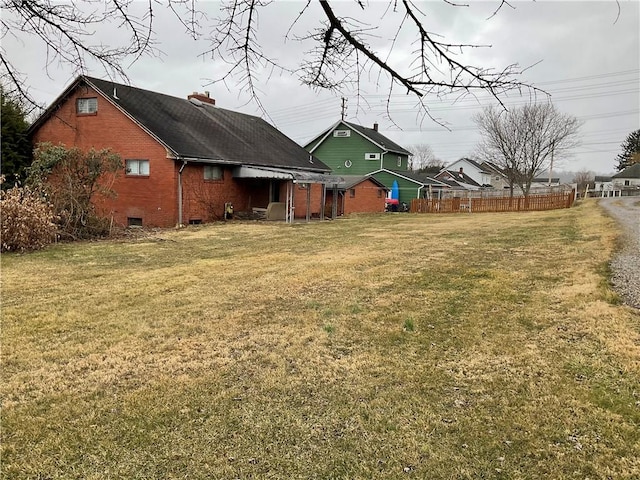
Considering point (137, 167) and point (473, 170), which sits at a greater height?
point (473, 170)

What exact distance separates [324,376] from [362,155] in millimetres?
35772

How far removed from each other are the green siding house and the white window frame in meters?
21.2

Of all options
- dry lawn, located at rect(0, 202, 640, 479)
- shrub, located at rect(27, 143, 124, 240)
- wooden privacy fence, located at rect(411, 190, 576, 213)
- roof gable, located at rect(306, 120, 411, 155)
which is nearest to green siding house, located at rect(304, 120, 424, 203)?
roof gable, located at rect(306, 120, 411, 155)

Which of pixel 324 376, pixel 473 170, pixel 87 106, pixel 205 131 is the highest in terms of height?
pixel 473 170

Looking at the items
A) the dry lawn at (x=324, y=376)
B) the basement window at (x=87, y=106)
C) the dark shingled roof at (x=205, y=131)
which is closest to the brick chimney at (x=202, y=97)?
the dark shingled roof at (x=205, y=131)

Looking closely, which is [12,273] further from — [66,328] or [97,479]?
[97,479]

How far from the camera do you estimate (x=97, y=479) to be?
265cm

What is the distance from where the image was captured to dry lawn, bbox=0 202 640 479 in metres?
2.83

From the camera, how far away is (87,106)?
2003cm

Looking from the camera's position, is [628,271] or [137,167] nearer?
[628,271]

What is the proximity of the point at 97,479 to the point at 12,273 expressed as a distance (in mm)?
7522

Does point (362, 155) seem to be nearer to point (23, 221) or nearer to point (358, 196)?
point (358, 196)

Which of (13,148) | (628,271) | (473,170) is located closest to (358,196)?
(13,148)

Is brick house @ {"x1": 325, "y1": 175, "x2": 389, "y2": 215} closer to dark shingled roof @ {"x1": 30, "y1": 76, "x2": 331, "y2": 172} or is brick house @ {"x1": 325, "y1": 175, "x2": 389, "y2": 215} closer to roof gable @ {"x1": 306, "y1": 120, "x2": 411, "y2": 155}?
dark shingled roof @ {"x1": 30, "y1": 76, "x2": 331, "y2": 172}
